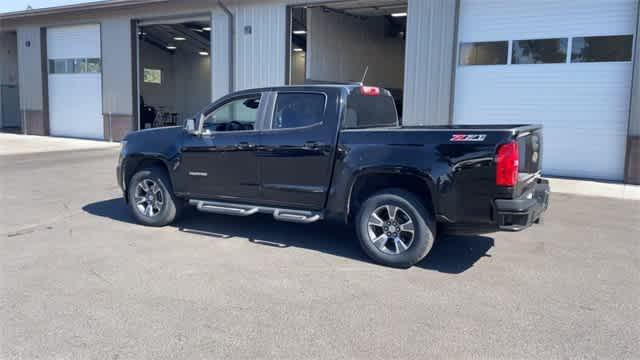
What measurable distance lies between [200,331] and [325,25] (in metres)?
15.8

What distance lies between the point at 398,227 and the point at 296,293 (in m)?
1.43

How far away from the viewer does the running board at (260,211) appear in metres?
6.19

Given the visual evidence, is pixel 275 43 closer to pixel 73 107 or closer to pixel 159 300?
pixel 73 107

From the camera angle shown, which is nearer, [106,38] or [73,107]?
[106,38]

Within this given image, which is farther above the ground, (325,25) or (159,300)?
(325,25)

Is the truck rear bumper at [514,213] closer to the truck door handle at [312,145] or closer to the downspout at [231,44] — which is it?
the truck door handle at [312,145]

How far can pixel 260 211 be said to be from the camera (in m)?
6.56

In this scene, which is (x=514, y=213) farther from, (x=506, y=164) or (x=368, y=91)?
A: (x=368, y=91)

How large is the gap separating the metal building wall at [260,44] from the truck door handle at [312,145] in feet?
36.9

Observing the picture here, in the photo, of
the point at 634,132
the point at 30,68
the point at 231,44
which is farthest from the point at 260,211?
the point at 30,68

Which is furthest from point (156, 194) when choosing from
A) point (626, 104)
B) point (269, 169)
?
point (626, 104)

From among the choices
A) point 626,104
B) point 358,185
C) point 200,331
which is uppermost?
point 626,104

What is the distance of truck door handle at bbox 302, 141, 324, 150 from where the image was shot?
609 centimetres

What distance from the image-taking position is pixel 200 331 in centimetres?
402
